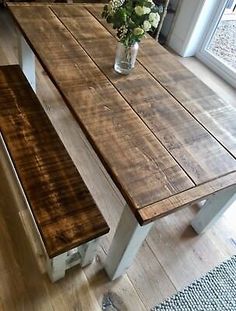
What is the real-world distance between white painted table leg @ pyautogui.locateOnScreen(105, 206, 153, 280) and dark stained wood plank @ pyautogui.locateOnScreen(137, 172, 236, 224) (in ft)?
0.42

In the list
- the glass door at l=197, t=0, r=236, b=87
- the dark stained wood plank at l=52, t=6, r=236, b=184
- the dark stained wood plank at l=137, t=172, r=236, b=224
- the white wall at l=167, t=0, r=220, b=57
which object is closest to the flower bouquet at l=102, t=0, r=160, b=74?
the dark stained wood plank at l=52, t=6, r=236, b=184

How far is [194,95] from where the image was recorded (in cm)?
131

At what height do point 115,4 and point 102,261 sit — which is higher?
point 115,4

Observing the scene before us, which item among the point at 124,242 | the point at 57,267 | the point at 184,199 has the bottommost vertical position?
the point at 57,267

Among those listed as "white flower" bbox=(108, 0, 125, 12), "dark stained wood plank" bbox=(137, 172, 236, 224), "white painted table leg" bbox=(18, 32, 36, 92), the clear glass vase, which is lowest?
"white painted table leg" bbox=(18, 32, 36, 92)

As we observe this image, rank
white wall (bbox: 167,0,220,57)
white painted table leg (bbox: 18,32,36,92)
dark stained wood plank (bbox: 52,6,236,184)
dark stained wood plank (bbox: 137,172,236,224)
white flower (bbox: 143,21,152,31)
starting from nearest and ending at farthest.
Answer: dark stained wood plank (bbox: 137,172,236,224), dark stained wood plank (bbox: 52,6,236,184), white flower (bbox: 143,21,152,31), white painted table leg (bbox: 18,32,36,92), white wall (bbox: 167,0,220,57)

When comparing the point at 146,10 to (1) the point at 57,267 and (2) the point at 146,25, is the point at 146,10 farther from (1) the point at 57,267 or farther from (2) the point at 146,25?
(1) the point at 57,267

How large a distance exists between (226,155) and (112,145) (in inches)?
17.0

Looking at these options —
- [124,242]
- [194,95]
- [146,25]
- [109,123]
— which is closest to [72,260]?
[124,242]

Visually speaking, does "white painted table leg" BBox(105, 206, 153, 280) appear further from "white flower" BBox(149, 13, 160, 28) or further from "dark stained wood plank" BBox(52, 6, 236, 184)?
"white flower" BBox(149, 13, 160, 28)

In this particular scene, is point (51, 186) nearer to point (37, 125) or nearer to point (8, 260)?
point (37, 125)

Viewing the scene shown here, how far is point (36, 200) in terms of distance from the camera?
109cm

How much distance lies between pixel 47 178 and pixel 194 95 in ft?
2.44

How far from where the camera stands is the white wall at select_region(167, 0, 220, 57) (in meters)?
2.73
